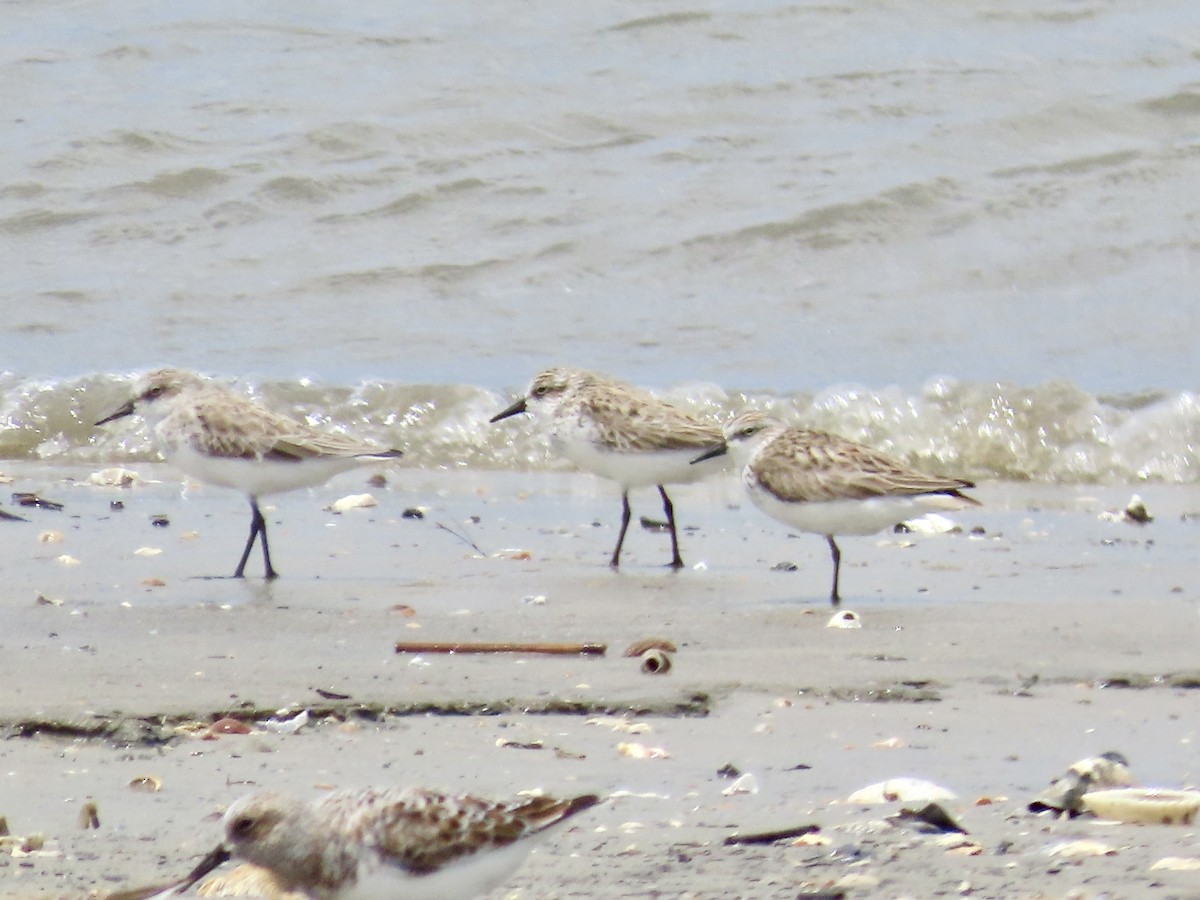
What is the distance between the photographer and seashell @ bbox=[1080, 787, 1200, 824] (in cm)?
357

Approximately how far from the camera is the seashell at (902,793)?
386 centimetres

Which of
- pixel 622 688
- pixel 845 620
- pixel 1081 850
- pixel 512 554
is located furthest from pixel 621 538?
pixel 1081 850

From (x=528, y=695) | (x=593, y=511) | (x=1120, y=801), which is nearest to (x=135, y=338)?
(x=593, y=511)

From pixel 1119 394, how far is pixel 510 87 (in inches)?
262

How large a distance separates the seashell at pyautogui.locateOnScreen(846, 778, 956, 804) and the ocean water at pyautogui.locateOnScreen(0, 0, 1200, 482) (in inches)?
232

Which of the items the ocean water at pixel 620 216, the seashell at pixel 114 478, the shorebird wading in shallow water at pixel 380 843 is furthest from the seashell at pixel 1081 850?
the ocean water at pixel 620 216

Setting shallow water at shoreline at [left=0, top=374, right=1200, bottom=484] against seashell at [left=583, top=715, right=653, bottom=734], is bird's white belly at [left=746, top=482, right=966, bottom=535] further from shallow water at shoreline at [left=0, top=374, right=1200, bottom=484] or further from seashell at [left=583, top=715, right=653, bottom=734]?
shallow water at shoreline at [left=0, top=374, right=1200, bottom=484]

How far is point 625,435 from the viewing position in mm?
7617

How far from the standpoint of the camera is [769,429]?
23.7 ft

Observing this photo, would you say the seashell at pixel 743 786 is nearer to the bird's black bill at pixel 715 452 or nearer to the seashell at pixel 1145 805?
the seashell at pixel 1145 805

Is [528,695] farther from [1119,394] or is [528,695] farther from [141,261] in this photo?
[141,261]

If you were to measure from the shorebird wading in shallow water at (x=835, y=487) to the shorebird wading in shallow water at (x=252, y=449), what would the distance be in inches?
56.4

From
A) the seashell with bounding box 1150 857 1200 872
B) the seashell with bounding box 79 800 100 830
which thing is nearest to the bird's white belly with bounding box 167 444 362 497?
the seashell with bounding box 79 800 100 830

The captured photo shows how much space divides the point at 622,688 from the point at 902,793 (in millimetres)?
1160
